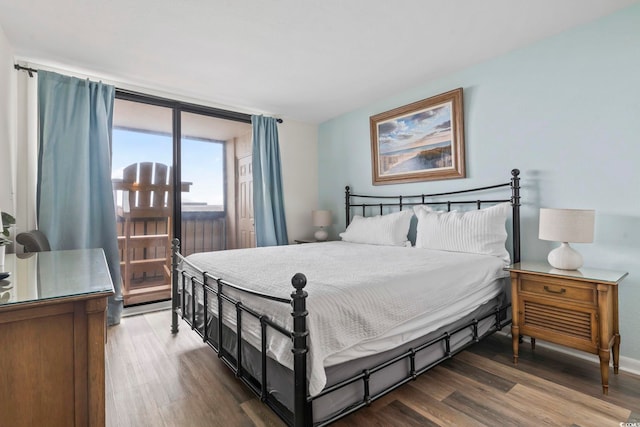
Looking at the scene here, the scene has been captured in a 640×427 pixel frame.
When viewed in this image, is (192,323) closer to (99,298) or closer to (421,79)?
(99,298)

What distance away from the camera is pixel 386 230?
329 cm

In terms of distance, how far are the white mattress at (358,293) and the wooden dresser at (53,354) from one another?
67 cm

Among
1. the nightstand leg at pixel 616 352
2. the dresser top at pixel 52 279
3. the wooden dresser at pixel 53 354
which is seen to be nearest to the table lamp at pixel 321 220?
the dresser top at pixel 52 279

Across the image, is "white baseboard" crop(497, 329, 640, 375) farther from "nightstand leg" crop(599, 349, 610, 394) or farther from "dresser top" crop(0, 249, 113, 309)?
"dresser top" crop(0, 249, 113, 309)

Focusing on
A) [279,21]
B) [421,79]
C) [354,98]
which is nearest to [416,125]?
[421,79]

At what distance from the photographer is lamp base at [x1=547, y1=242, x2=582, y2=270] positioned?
210 centimetres

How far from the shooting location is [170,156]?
12.2ft

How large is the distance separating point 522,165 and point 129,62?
3.61 meters

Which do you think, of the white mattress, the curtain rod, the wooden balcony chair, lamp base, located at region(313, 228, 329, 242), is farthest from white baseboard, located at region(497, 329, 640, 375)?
the curtain rod

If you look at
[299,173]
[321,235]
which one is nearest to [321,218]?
[321,235]

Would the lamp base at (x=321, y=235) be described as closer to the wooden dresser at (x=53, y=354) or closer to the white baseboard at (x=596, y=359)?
the white baseboard at (x=596, y=359)

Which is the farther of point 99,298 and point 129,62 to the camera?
point 129,62

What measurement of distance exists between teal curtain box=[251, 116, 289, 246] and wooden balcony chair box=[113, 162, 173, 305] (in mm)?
1062

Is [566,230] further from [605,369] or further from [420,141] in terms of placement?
[420,141]
